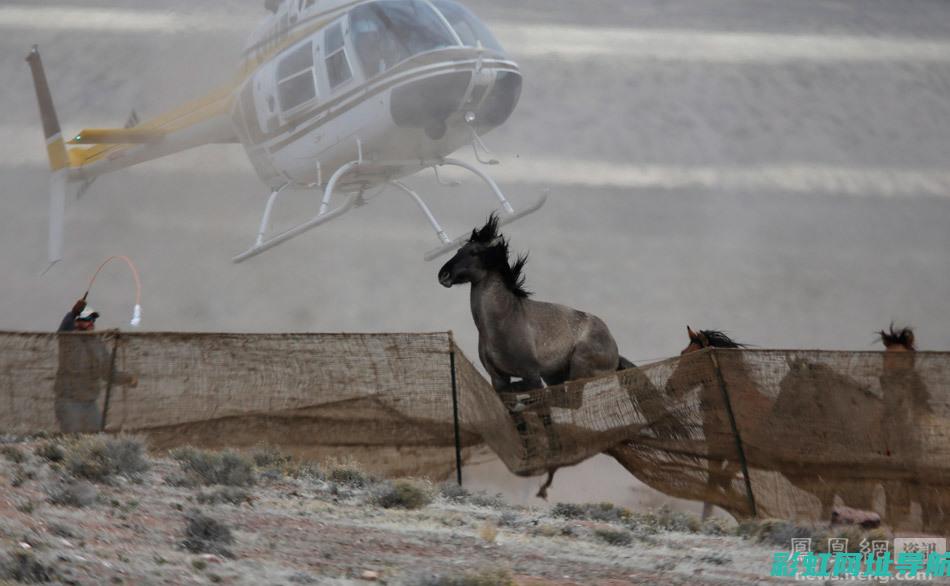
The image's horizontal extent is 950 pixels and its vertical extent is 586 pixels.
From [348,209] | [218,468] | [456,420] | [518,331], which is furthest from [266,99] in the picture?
[218,468]

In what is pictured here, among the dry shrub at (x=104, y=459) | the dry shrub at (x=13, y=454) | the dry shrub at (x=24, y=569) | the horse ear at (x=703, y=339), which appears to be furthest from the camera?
the horse ear at (x=703, y=339)

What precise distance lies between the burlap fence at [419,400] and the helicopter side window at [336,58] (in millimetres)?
6620

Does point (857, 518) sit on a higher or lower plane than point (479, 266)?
lower

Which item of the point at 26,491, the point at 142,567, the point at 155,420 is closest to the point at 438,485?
the point at 155,420

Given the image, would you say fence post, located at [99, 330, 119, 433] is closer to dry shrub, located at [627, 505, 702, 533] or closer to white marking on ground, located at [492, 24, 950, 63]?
dry shrub, located at [627, 505, 702, 533]

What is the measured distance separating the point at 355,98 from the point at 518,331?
18.0 feet

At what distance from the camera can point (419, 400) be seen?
289 inches

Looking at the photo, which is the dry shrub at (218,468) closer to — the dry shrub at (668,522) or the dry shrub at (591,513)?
the dry shrub at (591,513)

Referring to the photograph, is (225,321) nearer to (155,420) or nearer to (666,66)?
(666,66)

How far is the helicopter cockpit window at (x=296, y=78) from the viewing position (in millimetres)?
13875

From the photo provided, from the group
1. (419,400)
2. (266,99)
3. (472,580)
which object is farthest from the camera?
(266,99)

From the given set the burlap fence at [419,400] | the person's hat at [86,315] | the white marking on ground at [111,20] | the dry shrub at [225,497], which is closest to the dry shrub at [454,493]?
the burlap fence at [419,400]

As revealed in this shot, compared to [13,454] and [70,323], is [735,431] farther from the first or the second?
[70,323]

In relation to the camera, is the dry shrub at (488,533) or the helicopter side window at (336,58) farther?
the helicopter side window at (336,58)
